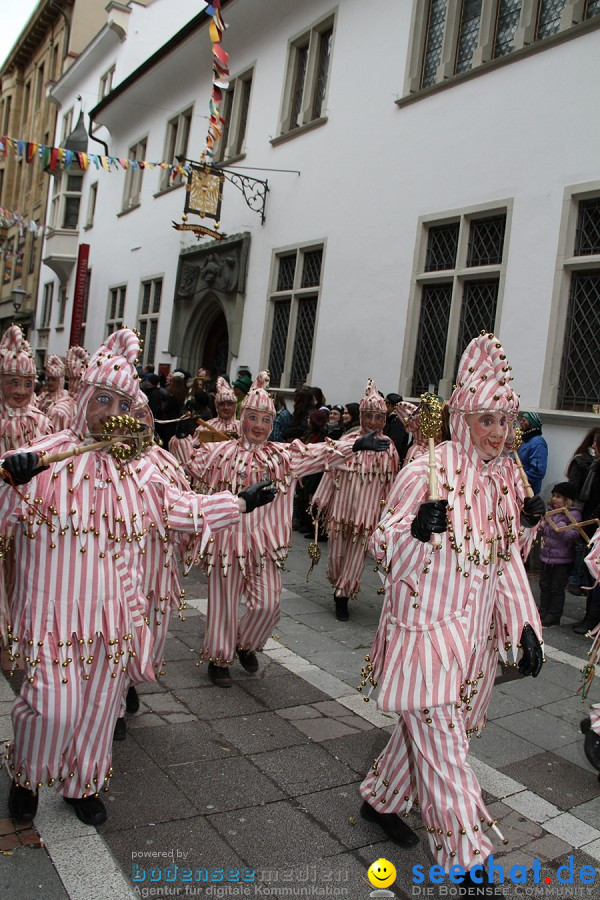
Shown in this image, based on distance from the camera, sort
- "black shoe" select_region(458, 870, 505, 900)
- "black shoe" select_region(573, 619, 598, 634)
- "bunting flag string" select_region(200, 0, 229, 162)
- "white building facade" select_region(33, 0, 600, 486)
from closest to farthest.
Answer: "black shoe" select_region(458, 870, 505, 900)
"black shoe" select_region(573, 619, 598, 634)
"white building facade" select_region(33, 0, 600, 486)
"bunting flag string" select_region(200, 0, 229, 162)

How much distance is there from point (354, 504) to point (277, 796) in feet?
11.9

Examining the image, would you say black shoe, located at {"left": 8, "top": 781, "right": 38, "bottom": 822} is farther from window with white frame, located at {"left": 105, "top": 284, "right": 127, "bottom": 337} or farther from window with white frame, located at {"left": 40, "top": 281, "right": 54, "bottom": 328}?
window with white frame, located at {"left": 40, "top": 281, "right": 54, "bottom": 328}

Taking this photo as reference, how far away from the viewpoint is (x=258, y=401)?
5.41m

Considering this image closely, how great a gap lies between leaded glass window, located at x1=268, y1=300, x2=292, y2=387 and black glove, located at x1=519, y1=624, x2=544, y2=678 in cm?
1150

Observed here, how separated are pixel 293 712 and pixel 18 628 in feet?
6.93

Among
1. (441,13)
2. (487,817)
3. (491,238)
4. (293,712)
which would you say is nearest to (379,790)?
(487,817)

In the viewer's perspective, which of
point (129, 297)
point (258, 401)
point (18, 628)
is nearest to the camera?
point (18, 628)

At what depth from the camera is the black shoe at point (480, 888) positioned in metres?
2.85

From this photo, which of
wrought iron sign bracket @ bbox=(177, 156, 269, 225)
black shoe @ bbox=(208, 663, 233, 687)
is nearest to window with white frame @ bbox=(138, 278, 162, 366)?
wrought iron sign bracket @ bbox=(177, 156, 269, 225)

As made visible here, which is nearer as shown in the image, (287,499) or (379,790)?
(379,790)

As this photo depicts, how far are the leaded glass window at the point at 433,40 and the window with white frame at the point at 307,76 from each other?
2.50 metres

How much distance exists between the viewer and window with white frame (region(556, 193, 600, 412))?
8695mm

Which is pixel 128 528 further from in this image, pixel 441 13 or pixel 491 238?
pixel 441 13

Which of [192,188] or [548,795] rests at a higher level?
[192,188]
